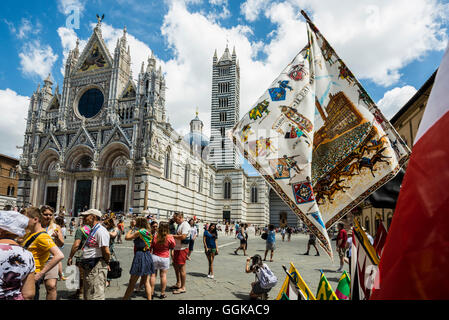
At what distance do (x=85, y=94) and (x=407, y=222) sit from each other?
101 feet

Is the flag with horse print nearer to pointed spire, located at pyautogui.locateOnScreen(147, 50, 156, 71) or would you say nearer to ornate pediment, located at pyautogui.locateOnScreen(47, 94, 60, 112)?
pointed spire, located at pyautogui.locateOnScreen(147, 50, 156, 71)

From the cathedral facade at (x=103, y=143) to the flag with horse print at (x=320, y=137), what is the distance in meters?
21.1

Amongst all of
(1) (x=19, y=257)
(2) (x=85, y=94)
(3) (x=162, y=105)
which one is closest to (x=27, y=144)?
(2) (x=85, y=94)

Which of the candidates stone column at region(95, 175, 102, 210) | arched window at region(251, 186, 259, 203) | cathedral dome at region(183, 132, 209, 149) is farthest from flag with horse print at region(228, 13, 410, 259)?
cathedral dome at region(183, 132, 209, 149)

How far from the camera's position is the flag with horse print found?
2.35m

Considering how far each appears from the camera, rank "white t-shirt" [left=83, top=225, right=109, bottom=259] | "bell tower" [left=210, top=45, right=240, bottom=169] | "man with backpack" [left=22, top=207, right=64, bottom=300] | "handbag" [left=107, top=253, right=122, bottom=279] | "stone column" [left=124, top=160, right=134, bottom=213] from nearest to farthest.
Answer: "man with backpack" [left=22, top=207, right=64, bottom=300]
"white t-shirt" [left=83, top=225, right=109, bottom=259]
"handbag" [left=107, top=253, right=122, bottom=279]
"stone column" [left=124, top=160, right=134, bottom=213]
"bell tower" [left=210, top=45, right=240, bottom=169]

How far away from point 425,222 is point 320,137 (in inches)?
72.9

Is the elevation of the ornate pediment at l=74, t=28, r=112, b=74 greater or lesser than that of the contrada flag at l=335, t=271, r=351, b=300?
greater

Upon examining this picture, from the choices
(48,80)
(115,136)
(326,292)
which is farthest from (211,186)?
(326,292)

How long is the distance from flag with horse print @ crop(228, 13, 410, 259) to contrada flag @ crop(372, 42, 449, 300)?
133cm

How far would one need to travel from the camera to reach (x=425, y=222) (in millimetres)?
781

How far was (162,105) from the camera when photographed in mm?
25453

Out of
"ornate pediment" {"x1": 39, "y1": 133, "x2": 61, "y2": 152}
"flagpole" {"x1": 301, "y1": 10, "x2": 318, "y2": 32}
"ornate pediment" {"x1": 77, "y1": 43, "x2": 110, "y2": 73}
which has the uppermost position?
"ornate pediment" {"x1": 77, "y1": 43, "x2": 110, "y2": 73}

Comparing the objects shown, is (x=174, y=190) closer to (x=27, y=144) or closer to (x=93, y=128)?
(x=93, y=128)
